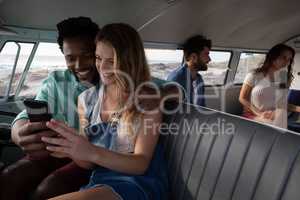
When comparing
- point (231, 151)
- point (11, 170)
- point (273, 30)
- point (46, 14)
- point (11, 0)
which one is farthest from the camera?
point (273, 30)

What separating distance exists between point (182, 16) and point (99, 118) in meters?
2.57

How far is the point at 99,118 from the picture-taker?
1.87 metres

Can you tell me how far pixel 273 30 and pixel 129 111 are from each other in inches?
186

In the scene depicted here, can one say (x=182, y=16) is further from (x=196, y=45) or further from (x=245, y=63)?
(x=245, y=63)

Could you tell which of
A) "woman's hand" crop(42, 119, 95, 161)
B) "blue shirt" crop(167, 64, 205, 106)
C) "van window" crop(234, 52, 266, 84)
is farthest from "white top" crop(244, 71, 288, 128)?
"van window" crop(234, 52, 266, 84)

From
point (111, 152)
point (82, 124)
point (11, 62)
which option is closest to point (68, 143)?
point (111, 152)

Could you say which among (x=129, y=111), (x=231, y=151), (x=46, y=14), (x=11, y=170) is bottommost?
(x=11, y=170)

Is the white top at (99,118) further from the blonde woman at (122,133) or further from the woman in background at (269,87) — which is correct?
the woman in background at (269,87)

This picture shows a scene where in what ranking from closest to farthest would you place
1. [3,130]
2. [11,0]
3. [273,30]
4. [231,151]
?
[231,151] → [3,130] → [11,0] → [273,30]

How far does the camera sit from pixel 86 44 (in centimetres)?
204

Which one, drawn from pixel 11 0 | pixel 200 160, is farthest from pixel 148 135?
pixel 11 0

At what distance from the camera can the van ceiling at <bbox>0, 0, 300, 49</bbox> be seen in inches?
121

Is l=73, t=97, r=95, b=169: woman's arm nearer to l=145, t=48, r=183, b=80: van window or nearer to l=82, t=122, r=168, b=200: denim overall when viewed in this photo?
l=82, t=122, r=168, b=200: denim overall

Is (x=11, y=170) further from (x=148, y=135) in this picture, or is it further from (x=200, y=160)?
(x=200, y=160)
